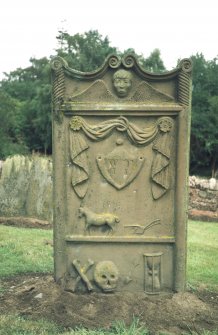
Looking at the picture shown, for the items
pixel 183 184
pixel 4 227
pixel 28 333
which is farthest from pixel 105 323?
pixel 4 227

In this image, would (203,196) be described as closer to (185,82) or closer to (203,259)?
(203,259)

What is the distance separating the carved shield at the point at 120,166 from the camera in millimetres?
5078

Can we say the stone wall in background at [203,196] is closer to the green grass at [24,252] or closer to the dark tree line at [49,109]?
the green grass at [24,252]

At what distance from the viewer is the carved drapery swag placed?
5.04 meters

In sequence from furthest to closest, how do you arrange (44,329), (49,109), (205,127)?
1. (49,109)
2. (205,127)
3. (44,329)

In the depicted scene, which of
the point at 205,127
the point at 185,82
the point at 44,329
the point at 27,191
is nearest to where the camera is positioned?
the point at 44,329

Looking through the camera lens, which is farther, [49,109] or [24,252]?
[49,109]

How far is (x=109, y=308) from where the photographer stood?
4.71 meters

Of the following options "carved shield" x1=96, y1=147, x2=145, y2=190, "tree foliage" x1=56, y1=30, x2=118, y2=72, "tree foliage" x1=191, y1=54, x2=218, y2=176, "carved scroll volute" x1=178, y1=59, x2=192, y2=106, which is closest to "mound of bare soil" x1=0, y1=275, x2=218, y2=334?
"carved shield" x1=96, y1=147, x2=145, y2=190

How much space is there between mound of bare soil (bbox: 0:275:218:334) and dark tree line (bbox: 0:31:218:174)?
27.3 metres

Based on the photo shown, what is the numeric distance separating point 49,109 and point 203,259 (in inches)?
1140

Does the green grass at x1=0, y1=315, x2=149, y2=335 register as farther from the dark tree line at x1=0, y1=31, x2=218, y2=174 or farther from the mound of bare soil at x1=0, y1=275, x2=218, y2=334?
the dark tree line at x1=0, y1=31, x2=218, y2=174

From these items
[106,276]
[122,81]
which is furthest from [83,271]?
[122,81]

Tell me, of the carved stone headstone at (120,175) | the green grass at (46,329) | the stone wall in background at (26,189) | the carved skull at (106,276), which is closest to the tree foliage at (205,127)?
the stone wall in background at (26,189)
